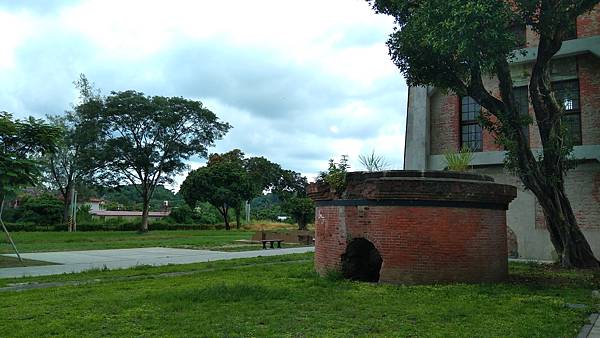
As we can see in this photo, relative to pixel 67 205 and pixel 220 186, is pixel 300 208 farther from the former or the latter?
pixel 67 205

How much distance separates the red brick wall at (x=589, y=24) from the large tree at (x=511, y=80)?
5.92 meters

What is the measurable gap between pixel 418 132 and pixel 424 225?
1185 cm

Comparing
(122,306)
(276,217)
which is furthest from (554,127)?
(276,217)

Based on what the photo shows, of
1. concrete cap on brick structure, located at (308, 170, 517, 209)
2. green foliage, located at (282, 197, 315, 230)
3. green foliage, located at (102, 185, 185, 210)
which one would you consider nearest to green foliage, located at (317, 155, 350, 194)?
concrete cap on brick structure, located at (308, 170, 517, 209)

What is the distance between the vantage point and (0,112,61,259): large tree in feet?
57.0

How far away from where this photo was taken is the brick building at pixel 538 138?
17375 mm

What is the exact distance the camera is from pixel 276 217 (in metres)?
76.2

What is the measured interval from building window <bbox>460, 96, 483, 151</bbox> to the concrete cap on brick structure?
10.0m

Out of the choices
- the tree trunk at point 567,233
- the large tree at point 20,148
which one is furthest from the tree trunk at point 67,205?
the tree trunk at point 567,233

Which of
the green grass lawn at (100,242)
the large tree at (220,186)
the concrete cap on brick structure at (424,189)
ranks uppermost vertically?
the large tree at (220,186)

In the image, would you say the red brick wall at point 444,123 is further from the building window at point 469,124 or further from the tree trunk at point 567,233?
the tree trunk at point 567,233

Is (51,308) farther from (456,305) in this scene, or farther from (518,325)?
(518,325)

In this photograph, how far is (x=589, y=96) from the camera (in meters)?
17.9

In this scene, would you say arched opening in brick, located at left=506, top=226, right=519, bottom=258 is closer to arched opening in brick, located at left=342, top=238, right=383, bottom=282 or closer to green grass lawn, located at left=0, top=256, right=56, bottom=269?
arched opening in brick, located at left=342, top=238, right=383, bottom=282
